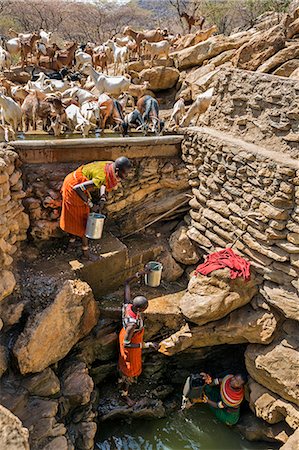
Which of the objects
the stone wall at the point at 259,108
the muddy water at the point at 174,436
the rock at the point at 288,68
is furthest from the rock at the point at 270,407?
the rock at the point at 288,68

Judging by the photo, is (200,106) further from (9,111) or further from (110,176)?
(9,111)

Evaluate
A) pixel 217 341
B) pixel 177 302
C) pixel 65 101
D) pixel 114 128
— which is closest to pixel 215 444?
pixel 217 341

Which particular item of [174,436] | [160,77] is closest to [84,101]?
[160,77]

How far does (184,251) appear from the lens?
20.9ft

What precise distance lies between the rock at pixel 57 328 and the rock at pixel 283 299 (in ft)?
7.88

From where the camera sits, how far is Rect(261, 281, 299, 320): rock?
15.9 ft

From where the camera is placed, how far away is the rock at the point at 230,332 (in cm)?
529

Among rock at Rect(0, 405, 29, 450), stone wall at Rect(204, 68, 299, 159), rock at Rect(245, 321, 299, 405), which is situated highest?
stone wall at Rect(204, 68, 299, 159)

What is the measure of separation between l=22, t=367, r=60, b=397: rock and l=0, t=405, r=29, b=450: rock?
2.45 m

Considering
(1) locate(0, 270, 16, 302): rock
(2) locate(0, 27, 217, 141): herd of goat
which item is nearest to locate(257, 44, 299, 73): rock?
(2) locate(0, 27, 217, 141): herd of goat

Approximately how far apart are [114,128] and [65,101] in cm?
134

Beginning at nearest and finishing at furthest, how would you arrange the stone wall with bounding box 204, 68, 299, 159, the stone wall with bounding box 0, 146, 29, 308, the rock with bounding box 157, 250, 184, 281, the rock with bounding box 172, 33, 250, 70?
the stone wall with bounding box 0, 146, 29, 308 → the stone wall with bounding box 204, 68, 299, 159 → the rock with bounding box 157, 250, 184, 281 → the rock with bounding box 172, 33, 250, 70

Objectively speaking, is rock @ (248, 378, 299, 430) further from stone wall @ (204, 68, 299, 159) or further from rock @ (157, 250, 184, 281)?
stone wall @ (204, 68, 299, 159)

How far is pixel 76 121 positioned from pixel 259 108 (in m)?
3.36
